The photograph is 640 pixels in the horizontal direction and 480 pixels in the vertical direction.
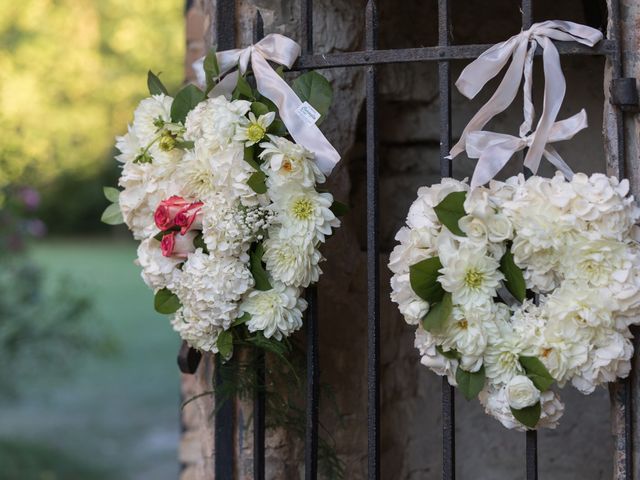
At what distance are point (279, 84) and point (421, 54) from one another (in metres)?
0.27

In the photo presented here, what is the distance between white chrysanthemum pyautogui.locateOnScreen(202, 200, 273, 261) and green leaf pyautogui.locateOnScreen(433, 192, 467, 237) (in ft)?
1.05

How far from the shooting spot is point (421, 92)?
2.29m

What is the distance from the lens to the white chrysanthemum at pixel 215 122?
158 cm

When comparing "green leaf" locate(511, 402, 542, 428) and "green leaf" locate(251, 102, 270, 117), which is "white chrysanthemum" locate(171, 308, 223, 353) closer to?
"green leaf" locate(251, 102, 270, 117)

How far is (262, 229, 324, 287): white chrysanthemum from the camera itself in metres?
1.58

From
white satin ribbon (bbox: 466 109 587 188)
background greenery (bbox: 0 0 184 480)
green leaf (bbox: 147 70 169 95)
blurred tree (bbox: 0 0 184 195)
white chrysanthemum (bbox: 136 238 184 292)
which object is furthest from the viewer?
blurred tree (bbox: 0 0 184 195)

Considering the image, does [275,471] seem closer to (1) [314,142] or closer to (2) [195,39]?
(1) [314,142]

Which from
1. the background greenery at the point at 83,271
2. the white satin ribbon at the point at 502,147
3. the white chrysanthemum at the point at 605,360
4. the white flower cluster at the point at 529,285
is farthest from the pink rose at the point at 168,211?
the background greenery at the point at 83,271

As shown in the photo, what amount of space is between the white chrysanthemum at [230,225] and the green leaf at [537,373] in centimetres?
51

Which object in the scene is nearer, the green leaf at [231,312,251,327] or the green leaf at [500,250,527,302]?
the green leaf at [500,250,527,302]

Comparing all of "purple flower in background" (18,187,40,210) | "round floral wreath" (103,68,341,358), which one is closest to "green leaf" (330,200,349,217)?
"round floral wreath" (103,68,341,358)

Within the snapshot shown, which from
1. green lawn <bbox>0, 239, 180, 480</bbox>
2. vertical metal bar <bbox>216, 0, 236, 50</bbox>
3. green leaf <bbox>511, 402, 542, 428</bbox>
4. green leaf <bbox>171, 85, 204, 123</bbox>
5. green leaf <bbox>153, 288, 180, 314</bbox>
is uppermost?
vertical metal bar <bbox>216, 0, 236, 50</bbox>

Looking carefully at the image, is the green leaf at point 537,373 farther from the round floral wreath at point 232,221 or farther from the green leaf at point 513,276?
the round floral wreath at point 232,221

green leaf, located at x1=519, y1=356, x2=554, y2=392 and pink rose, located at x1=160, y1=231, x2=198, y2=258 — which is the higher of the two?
pink rose, located at x1=160, y1=231, x2=198, y2=258
